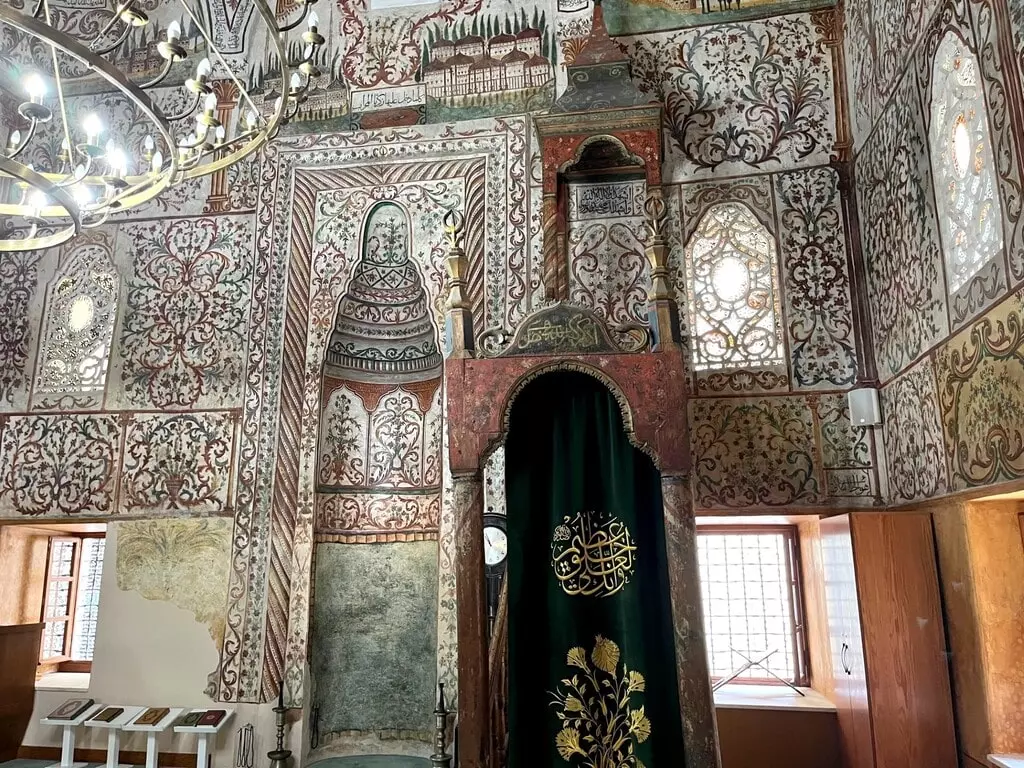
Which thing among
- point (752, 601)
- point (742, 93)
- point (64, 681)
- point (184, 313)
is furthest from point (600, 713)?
point (64, 681)

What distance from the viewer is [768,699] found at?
4352mm

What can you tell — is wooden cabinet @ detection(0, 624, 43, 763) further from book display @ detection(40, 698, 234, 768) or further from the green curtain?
the green curtain

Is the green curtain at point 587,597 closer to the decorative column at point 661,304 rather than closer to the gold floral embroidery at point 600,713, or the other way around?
the gold floral embroidery at point 600,713

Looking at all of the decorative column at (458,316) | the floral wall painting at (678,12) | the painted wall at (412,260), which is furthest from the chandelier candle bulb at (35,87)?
the floral wall painting at (678,12)

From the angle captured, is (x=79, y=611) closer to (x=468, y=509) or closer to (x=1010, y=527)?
(x=468, y=509)

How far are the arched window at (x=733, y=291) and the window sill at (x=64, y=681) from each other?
168 inches

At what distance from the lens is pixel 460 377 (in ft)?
10.4

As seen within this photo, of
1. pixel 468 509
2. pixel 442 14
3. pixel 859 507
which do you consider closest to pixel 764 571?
pixel 859 507

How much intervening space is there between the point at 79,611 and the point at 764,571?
4.95m

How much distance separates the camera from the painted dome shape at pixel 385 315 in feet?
15.4

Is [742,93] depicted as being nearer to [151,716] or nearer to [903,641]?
[903,641]

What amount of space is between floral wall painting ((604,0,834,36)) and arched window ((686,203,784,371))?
4.12 feet

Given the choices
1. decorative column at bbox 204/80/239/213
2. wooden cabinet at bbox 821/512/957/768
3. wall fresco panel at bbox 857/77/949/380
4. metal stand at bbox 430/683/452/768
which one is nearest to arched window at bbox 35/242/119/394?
decorative column at bbox 204/80/239/213

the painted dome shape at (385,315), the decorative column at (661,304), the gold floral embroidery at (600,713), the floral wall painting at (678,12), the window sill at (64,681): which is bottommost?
the window sill at (64,681)
